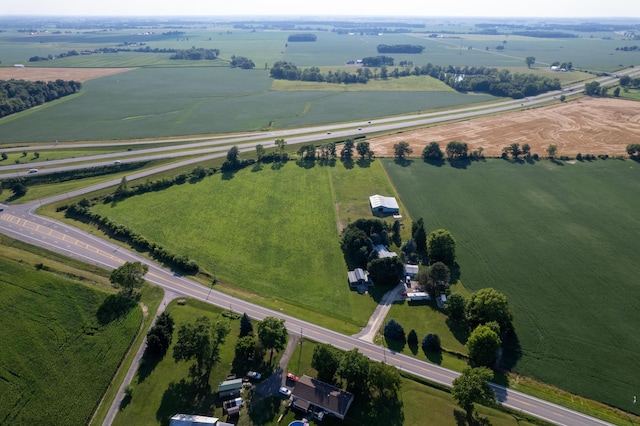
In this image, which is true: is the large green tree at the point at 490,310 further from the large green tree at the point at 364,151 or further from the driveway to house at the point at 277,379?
the large green tree at the point at 364,151

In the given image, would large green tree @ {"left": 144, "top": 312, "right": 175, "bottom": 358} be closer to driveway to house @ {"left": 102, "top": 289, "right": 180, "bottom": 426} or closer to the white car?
driveway to house @ {"left": 102, "top": 289, "right": 180, "bottom": 426}

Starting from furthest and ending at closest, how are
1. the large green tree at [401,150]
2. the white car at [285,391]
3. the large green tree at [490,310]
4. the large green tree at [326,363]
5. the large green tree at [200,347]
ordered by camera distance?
1. the large green tree at [401,150]
2. the large green tree at [490,310]
3. the large green tree at [200,347]
4. the large green tree at [326,363]
5. the white car at [285,391]

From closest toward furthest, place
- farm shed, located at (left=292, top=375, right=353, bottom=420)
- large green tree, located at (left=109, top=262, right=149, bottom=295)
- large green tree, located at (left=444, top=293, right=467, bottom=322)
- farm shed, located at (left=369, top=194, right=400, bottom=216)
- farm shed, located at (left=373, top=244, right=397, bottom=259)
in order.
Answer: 1. farm shed, located at (left=292, top=375, right=353, bottom=420)
2. large green tree, located at (left=444, top=293, right=467, bottom=322)
3. large green tree, located at (left=109, top=262, right=149, bottom=295)
4. farm shed, located at (left=373, top=244, right=397, bottom=259)
5. farm shed, located at (left=369, top=194, right=400, bottom=216)

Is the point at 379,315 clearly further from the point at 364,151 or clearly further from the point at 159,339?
the point at 364,151

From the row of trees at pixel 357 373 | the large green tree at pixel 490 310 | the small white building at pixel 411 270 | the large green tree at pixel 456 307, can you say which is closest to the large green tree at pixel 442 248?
the small white building at pixel 411 270

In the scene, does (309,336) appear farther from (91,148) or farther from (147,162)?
(91,148)

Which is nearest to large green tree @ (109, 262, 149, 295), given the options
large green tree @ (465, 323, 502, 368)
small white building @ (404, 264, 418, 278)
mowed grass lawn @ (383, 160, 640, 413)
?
small white building @ (404, 264, 418, 278)
